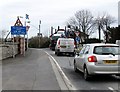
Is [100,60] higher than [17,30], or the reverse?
[17,30]

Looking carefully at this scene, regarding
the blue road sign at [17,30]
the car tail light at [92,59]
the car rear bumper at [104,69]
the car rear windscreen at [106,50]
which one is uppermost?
the blue road sign at [17,30]

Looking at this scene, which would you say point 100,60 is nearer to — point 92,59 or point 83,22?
point 92,59

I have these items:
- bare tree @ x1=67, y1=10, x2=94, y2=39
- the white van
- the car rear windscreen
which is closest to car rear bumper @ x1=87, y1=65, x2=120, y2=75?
the car rear windscreen

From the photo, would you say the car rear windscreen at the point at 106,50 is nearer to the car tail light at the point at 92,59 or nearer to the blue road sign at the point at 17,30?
the car tail light at the point at 92,59

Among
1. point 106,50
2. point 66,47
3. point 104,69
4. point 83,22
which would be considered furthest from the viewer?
point 83,22

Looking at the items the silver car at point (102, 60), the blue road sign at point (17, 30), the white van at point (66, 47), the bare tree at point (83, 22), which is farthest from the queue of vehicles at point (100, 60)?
the bare tree at point (83, 22)

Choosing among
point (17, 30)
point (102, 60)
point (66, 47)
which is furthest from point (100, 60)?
point (66, 47)

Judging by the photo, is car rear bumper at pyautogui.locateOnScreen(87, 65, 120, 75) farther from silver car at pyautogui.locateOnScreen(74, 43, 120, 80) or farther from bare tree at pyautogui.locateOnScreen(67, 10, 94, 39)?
bare tree at pyautogui.locateOnScreen(67, 10, 94, 39)

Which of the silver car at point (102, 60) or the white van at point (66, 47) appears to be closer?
the silver car at point (102, 60)

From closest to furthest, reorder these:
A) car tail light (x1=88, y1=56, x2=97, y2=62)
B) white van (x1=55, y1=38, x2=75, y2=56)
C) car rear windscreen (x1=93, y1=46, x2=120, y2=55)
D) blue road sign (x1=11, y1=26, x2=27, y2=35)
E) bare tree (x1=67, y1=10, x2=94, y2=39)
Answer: car tail light (x1=88, y1=56, x2=97, y2=62), car rear windscreen (x1=93, y1=46, x2=120, y2=55), blue road sign (x1=11, y1=26, x2=27, y2=35), white van (x1=55, y1=38, x2=75, y2=56), bare tree (x1=67, y1=10, x2=94, y2=39)

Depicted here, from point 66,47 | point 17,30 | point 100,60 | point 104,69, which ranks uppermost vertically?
point 17,30

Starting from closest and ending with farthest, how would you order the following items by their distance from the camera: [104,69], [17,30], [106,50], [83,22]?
[104,69] → [106,50] → [17,30] → [83,22]

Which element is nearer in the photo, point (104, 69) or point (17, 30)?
point (104, 69)

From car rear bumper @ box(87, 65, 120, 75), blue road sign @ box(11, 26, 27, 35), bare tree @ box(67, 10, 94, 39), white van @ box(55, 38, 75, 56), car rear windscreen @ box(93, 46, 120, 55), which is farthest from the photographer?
bare tree @ box(67, 10, 94, 39)
